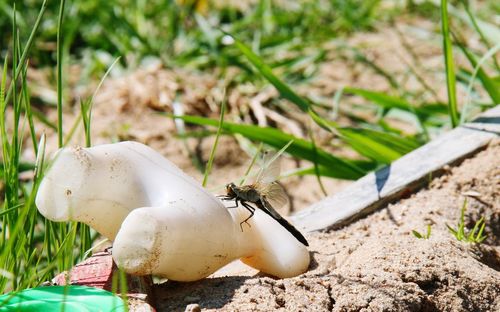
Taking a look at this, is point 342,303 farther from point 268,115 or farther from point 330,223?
point 268,115

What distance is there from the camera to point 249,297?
178 centimetres

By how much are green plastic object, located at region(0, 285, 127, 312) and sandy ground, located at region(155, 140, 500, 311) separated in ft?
0.51

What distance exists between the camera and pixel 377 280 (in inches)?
73.3

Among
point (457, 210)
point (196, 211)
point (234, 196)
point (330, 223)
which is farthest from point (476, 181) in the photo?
point (196, 211)

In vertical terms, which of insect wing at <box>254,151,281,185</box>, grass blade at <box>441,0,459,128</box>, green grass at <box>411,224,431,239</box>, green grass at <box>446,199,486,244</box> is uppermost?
insect wing at <box>254,151,281,185</box>

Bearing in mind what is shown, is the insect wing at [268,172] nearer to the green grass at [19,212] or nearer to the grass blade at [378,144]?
the green grass at [19,212]

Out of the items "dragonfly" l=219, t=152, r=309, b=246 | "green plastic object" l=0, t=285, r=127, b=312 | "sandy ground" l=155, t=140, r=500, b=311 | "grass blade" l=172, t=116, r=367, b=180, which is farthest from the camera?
"grass blade" l=172, t=116, r=367, b=180

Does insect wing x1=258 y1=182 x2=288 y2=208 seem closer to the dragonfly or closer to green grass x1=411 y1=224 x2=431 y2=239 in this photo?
the dragonfly

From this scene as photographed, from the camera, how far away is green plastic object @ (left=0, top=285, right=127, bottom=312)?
163 cm

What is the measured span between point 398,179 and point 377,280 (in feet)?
2.40

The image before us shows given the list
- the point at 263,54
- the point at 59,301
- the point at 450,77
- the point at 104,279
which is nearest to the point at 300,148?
the point at 450,77

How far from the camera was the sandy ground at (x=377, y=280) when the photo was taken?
1.79 meters

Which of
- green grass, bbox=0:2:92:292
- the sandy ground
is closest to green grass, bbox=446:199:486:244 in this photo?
the sandy ground

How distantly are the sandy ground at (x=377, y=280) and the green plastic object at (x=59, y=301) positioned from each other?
0.51 feet
